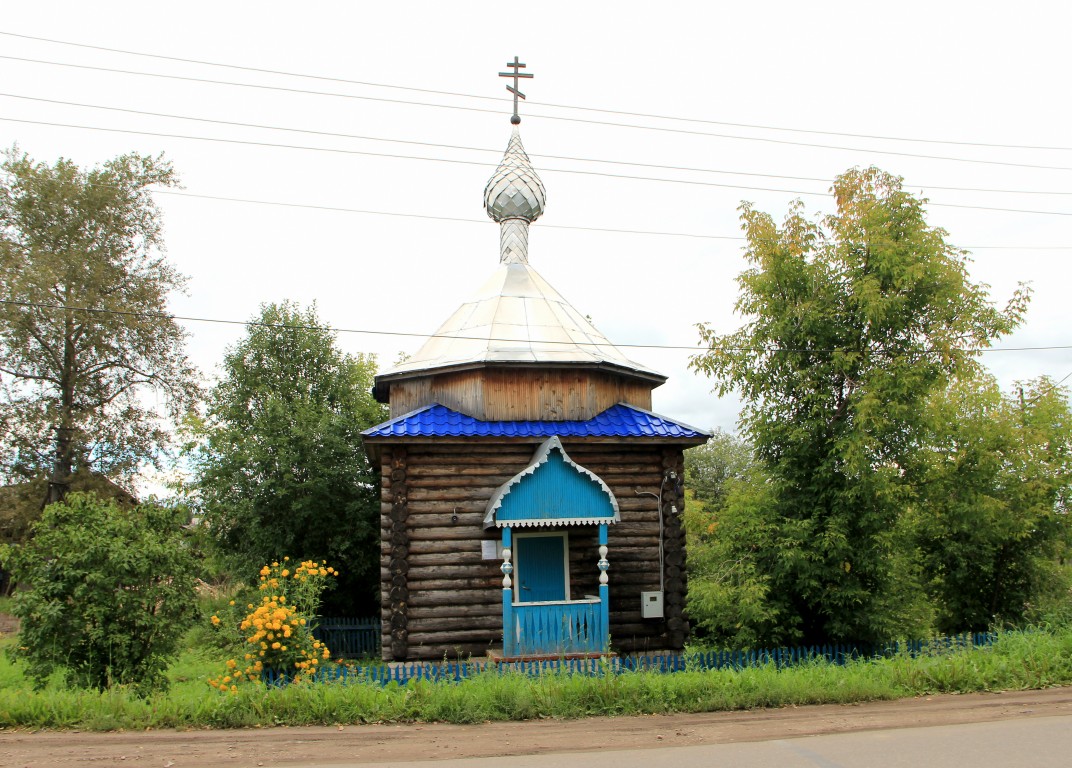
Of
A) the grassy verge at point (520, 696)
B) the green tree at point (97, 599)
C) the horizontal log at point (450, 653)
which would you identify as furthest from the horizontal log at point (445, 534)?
the green tree at point (97, 599)

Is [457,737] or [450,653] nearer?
[457,737]

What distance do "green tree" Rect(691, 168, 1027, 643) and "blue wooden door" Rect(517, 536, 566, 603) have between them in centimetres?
327

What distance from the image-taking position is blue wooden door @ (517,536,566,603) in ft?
41.9

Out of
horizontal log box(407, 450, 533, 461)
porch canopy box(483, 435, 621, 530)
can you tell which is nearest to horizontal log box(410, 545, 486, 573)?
porch canopy box(483, 435, 621, 530)

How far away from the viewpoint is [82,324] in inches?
989

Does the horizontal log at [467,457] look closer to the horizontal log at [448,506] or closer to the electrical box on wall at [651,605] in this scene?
the horizontal log at [448,506]

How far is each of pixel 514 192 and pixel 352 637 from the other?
11.1 metres

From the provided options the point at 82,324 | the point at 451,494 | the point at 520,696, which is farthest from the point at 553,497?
the point at 82,324

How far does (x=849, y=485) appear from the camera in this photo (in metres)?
12.2

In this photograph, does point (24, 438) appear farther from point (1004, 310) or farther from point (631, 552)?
point (1004, 310)

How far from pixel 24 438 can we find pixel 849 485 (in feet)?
82.1

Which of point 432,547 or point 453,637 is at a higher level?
point 432,547

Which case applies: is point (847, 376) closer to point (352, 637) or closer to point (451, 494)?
point (451, 494)

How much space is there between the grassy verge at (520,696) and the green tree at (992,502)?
11.4ft
